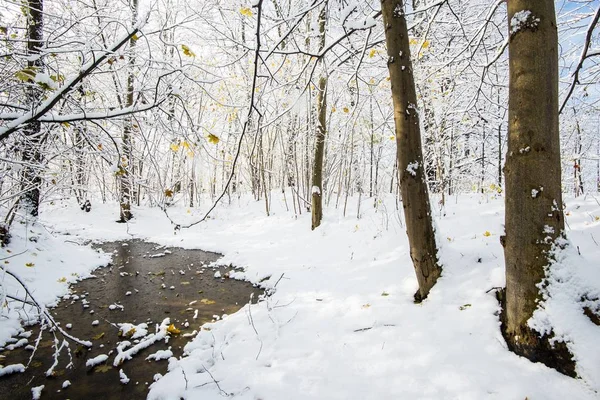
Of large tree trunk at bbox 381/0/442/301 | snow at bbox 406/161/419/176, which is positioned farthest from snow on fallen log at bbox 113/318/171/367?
snow at bbox 406/161/419/176

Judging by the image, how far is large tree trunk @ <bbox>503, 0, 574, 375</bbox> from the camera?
1.72 meters

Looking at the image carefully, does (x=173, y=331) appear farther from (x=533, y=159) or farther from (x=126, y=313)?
(x=533, y=159)

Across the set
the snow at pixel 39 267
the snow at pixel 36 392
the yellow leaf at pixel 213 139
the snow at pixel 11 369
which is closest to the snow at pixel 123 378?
the snow at pixel 36 392

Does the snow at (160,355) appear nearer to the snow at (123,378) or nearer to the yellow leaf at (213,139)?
the snow at (123,378)

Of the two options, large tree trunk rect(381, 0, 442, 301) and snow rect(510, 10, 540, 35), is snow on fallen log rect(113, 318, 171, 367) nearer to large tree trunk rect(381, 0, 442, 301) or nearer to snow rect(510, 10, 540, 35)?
large tree trunk rect(381, 0, 442, 301)

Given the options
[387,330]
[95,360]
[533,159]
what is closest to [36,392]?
[95,360]

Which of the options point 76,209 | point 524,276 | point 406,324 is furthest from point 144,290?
point 76,209

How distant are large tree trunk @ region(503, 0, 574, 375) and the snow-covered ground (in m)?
0.11

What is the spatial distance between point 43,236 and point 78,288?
7.78ft

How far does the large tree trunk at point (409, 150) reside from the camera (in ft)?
8.97

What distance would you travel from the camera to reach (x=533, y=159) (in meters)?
1.75

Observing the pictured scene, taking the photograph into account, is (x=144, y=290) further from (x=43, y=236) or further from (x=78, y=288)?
(x=43, y=236)

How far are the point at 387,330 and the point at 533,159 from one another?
179 centimetres

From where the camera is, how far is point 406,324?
8.62 ft
